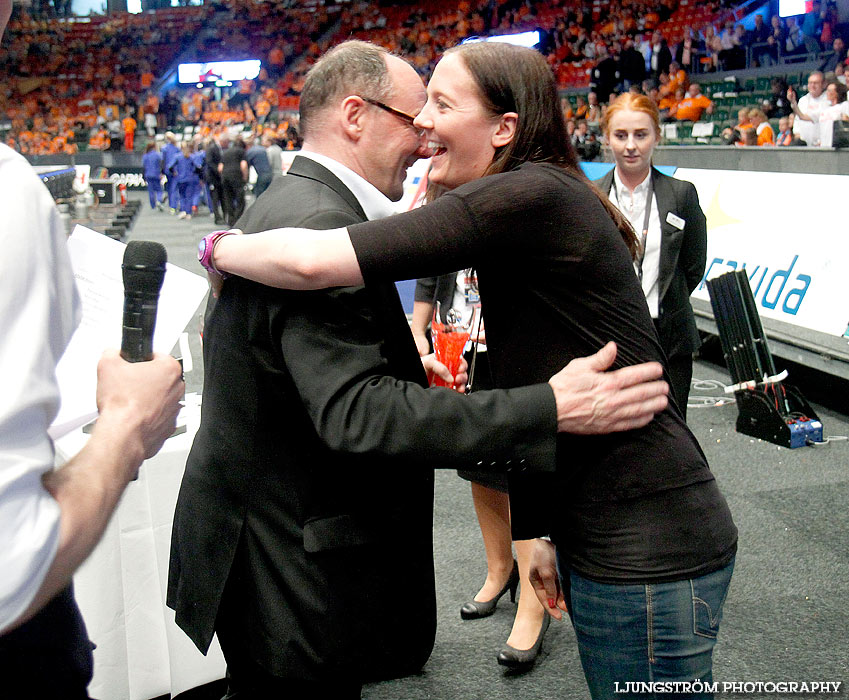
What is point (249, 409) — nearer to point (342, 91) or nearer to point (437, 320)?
point (342, 91)

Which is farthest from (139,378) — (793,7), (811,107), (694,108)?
(793,7)

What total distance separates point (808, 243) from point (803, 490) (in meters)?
2.01

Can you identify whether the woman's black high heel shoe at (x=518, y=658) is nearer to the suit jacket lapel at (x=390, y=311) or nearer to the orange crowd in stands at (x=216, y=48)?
the suit jacket lapel at (x=390, y=311)

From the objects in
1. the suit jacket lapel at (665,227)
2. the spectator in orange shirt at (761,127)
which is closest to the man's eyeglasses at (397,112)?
the suit jacket lapel at (665,227)

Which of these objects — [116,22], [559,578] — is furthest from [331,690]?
[116,22]

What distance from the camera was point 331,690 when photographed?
162cm

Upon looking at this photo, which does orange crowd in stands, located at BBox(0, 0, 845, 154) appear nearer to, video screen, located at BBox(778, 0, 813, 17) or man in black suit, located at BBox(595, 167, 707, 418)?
video screen, located at BBox(778, 0, 813, 17)

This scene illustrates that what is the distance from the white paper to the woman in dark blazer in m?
1.93

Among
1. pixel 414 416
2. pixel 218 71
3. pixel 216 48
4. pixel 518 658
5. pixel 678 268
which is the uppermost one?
pixel 216 48

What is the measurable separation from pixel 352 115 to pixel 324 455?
0.67 meters

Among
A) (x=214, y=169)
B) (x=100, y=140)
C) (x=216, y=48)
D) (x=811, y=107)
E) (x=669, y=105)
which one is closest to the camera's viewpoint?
(x=811, y=107)

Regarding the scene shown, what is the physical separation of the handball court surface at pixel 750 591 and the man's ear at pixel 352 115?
82cm

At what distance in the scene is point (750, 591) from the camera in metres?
3.29

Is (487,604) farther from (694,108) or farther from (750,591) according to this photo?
(694,108)
